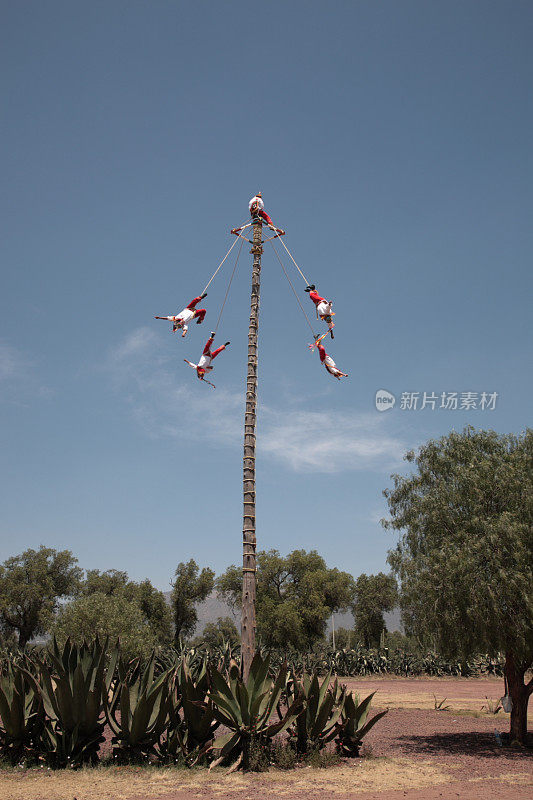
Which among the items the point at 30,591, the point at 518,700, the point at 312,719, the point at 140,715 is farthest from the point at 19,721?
the point at 30,591

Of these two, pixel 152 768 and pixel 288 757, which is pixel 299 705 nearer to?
pixel 288 757

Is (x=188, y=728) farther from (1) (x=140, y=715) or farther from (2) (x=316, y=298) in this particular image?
(2) (x=316, y=298)

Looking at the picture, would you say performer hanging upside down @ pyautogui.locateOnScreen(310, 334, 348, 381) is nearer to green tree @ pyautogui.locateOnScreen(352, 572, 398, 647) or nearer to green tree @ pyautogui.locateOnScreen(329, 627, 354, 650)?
green tree @ pyautogui.locateOnScreen(352, 572, 398, 647)

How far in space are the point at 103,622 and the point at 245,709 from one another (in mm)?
19343

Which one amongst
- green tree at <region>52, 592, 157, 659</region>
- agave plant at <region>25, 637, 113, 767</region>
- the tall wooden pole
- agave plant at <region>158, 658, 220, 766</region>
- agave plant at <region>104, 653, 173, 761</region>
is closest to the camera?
agave plant at <region>25, 637, 113, 767</region>

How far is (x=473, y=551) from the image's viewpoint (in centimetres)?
1073

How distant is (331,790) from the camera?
24.0ft

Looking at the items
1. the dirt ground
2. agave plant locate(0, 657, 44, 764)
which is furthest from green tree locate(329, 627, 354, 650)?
agave plant locate(0, 657, 44, 764)

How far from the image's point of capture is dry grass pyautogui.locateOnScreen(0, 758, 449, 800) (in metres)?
7.04

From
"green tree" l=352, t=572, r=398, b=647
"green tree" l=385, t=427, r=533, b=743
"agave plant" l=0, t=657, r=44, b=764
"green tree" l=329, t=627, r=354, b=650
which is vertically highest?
"green tree" l=385, t=427, r=533, b=743

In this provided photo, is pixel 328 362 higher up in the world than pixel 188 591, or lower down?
higher up

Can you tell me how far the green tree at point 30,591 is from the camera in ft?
139

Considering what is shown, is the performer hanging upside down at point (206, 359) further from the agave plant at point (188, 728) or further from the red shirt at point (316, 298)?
the agave plant at point (188, 728)

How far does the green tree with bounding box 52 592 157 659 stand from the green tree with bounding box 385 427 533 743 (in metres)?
16.4
